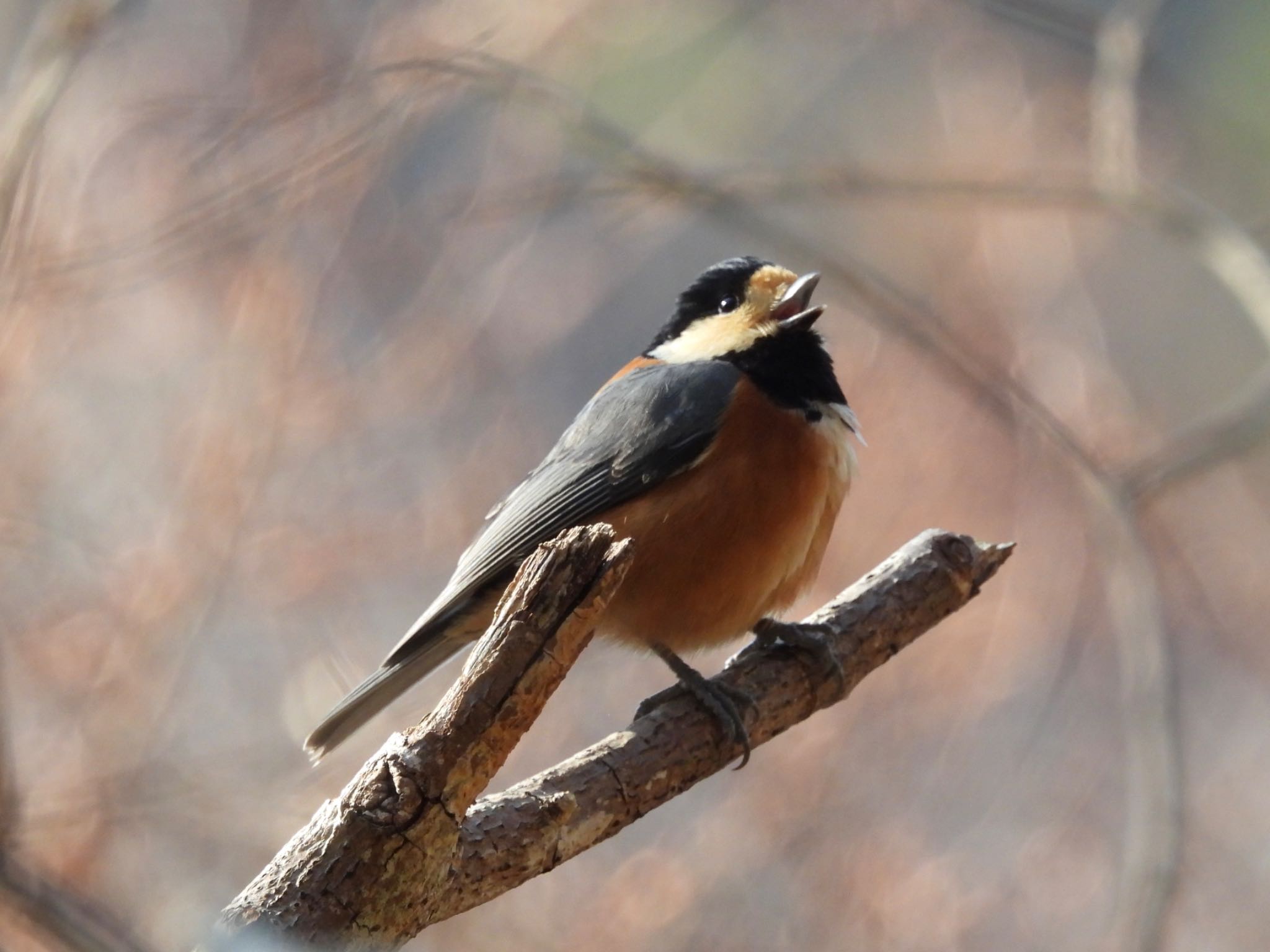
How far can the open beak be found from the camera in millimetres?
3322

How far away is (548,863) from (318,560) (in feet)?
8.23

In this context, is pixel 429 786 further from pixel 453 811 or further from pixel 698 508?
pixel 698 508

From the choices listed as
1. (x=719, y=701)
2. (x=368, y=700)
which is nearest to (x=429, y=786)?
(x=719, y=701)

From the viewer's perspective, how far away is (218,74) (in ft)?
15.8

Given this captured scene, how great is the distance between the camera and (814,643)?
10.2ft

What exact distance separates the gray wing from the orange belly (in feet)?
0.15

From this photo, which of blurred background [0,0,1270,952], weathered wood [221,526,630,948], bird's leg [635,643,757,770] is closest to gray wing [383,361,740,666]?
bird's leg [635,643,757,770]

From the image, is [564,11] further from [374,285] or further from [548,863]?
[548,863]

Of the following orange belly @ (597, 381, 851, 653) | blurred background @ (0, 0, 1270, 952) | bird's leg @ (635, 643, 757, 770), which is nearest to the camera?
bird's leg @ (635, 643, 757, 770)

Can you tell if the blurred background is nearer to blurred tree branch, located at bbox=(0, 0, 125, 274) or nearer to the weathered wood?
blurred tree branch, located at bbox=(0, 0, 125, 274)

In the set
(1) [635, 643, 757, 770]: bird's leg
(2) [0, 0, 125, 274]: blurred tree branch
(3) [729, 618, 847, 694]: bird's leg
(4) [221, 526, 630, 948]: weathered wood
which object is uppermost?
(2) [0, 0, 125, 274]: blurred tree branch

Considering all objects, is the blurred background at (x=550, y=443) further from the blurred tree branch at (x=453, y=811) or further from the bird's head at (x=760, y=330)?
the blurred tree branch at (x=453, y=811)

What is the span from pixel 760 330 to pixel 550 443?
189cm

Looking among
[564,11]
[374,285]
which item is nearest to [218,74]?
[374,285]
